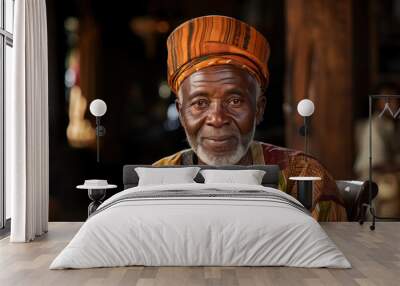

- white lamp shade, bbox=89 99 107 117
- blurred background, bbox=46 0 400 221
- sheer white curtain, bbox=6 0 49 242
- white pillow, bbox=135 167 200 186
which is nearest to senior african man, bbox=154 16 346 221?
blurred background, bbox=46 0 400 221

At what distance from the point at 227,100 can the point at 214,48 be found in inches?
25.2

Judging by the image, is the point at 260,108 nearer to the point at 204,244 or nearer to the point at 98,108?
the point at 98,108

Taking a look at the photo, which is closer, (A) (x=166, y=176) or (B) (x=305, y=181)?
(A) (x=166, y=176)

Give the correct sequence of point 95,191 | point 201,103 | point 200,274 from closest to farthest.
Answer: point 200,274 → point 95,191 → point 201,103

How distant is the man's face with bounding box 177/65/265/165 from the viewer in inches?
284

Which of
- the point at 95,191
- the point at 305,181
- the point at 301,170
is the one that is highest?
the point at 301,170

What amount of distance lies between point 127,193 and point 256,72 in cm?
264

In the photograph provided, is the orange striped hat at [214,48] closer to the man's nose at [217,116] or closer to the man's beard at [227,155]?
the man's nose at [217,116]

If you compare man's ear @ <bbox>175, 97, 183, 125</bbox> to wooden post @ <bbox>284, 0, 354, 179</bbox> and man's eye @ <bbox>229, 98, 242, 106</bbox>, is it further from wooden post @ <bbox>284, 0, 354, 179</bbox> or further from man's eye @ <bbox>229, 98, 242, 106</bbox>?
wooden post @ <bbox>284, 0, 354, 179</bbox>

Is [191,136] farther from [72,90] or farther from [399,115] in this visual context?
[399,115]

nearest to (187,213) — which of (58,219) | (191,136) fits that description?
(191,136)

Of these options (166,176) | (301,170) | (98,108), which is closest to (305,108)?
(301,170)

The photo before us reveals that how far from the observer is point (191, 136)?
7.37 metres

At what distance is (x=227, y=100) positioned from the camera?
23.7ft
